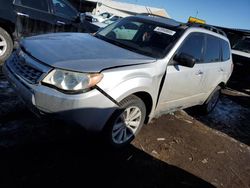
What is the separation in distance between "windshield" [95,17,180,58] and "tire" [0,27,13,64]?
257 centimetres

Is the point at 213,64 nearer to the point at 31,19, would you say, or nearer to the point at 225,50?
the point at 225,50

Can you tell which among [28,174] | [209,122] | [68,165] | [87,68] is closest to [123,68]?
[87,68]

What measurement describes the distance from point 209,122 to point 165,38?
8.79ft

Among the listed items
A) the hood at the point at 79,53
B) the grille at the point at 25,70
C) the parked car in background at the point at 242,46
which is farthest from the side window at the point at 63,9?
the parked car in background at the point at 242,46

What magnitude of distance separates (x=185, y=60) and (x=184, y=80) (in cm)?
52

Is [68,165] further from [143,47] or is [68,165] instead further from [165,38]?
[165,38]

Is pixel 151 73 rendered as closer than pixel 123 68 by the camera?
No

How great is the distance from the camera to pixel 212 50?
548cm

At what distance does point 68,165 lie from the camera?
3.29 meters

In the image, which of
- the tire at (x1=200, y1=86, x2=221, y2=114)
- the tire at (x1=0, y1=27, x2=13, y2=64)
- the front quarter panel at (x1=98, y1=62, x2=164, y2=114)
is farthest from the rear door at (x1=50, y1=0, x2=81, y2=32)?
the front quarter panel at (x1=98, y1=62, x2=164, y2=114)

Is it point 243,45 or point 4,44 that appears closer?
point 4,44

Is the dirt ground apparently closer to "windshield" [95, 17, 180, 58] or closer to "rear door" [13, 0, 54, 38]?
"windshield" [95, 17, 180, 58]

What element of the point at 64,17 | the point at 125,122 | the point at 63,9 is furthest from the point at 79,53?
the point at 63,9

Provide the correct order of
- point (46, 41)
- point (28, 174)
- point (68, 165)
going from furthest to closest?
point (46, 41)
point (68, 165)
point (28, 174)
